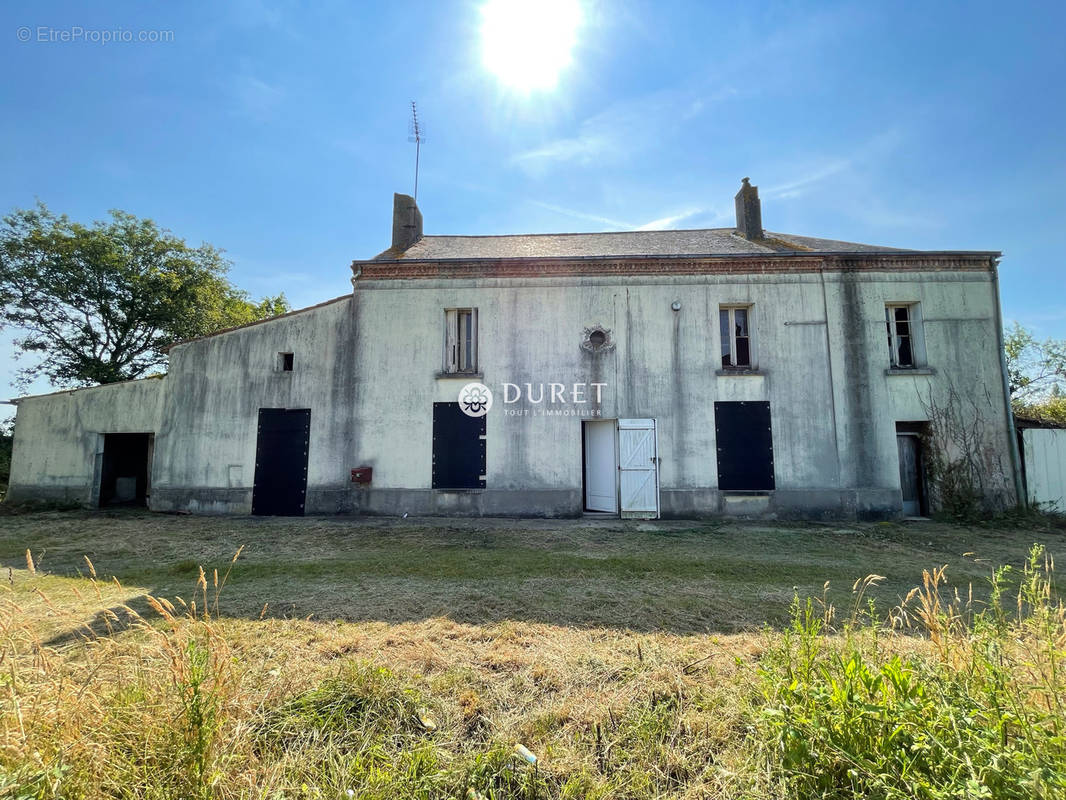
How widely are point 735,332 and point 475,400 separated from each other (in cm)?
618

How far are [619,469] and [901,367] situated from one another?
22.0 ft

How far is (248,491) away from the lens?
392 inches

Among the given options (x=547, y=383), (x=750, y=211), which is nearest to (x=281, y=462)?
(x=547, y=383)

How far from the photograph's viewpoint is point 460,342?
10508mm

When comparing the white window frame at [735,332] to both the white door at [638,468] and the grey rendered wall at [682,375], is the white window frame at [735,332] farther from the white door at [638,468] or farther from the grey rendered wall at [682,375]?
the white door at [638,468]

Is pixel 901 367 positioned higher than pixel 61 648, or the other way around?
pixel 901 367

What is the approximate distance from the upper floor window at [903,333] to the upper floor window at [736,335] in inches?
121

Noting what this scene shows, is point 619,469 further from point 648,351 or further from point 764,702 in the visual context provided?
point 764,702

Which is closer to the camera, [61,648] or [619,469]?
[61,648]

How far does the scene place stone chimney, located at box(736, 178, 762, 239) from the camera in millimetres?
11969

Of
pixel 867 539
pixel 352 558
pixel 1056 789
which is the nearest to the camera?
pixel 1056 789

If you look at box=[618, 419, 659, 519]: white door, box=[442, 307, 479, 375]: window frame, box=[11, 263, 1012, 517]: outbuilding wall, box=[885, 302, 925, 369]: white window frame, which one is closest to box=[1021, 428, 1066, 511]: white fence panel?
box=[11, 263, 1012, 517]: outbuilding wall

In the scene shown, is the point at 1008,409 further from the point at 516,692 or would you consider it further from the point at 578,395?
the point at 516,692

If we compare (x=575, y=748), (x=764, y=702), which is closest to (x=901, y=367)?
(x=764, y=702)
